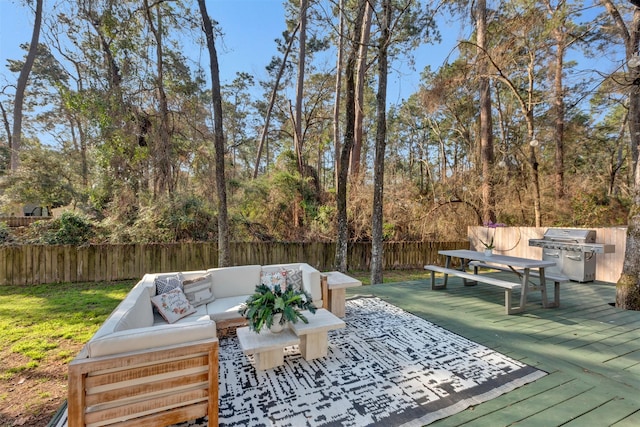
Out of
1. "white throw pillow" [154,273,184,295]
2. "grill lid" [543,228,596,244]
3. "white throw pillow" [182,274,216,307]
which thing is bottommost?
"white throw pillow" [182,274,216,307]

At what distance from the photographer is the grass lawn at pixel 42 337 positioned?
210 centimetres

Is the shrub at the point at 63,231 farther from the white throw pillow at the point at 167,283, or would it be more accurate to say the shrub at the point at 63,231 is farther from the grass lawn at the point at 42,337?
the white throw pillow at the point at 167,283

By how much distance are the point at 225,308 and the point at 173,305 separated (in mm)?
533

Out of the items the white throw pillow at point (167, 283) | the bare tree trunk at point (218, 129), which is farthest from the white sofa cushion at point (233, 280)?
the bare tree trunk at point (218, 129)

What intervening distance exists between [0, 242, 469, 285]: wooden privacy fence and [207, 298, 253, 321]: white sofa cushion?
3.39 meters

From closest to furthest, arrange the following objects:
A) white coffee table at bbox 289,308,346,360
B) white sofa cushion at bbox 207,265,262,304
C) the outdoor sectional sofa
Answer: the outdoor sectional sofa → white coffee table at bbox 289,308,346,360 → white sofa cushion at bbox 207,265,262,304

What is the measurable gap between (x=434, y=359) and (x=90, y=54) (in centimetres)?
980

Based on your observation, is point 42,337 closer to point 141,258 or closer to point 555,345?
point 141,258

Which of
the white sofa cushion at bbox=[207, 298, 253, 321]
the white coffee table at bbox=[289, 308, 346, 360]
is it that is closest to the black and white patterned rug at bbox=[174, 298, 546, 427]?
the white coffee table at bbox=[289, 308, 346, 360]

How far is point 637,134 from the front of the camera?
647cm

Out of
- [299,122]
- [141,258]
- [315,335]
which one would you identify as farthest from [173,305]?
[299,122]

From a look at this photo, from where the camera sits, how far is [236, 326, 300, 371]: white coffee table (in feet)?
7.30

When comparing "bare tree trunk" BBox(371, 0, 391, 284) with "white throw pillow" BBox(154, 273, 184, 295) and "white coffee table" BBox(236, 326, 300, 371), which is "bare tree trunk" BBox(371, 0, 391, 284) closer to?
"white coffee table" BBox(236, 326, 300, 371)

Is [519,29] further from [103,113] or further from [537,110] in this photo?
[103,113]
